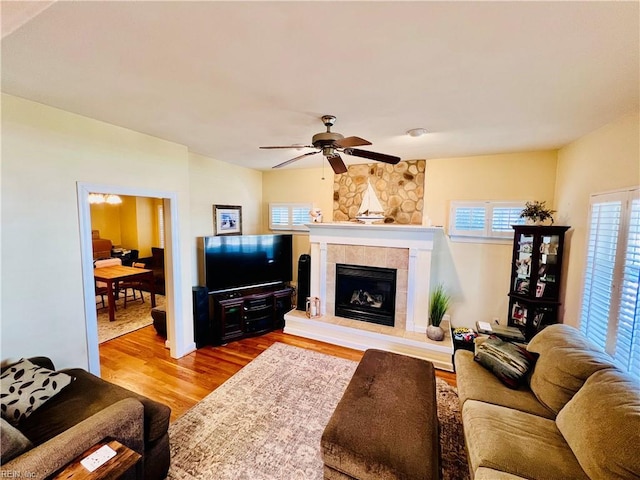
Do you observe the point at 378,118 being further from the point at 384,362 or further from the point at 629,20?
the point at 384,362

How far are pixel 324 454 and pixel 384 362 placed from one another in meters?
0.99

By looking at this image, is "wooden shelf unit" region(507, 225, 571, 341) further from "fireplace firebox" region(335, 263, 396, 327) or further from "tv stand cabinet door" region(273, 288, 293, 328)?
"tv stand cabinet door" region(273, 288, 293, 328)

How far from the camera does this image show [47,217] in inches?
85.7

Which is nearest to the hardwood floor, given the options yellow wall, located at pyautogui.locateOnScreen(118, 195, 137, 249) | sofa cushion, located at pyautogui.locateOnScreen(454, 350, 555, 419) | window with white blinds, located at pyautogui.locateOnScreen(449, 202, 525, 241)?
sofa cushion, located at pyautogui.locateOnScreen(454, 350, 555, 419)

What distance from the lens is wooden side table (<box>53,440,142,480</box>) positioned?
1183 millimetres

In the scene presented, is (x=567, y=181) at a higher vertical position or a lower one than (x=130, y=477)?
higher

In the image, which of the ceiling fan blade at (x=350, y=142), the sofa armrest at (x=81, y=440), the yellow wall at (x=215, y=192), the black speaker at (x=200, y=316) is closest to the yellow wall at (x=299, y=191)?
the yellow wall at (x=215, y=192)

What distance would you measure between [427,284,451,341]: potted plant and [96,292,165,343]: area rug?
4.35m

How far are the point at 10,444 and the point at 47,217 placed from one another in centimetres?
168

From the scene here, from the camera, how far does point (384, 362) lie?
238 cm

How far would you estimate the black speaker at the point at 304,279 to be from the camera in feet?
14.3

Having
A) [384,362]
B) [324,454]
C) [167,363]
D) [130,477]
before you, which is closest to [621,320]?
[384,362]

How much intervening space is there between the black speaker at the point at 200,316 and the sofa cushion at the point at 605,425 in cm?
365

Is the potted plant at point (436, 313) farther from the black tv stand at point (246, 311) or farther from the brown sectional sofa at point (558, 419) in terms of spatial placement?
the black tv stand at point (246, 311)
